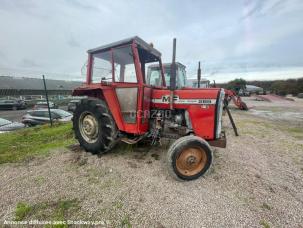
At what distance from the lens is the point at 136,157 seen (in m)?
3.74

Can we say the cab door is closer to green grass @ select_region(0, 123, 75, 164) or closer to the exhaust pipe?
the exhaust pipe

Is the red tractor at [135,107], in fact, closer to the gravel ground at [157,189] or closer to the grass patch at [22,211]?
the gravel ground at [157,189]

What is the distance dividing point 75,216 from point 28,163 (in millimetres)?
2083

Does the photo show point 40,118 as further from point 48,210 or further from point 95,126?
point 48,210

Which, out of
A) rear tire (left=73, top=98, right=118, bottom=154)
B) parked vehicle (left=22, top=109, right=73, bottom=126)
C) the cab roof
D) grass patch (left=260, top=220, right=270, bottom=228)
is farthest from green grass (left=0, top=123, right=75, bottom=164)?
parked vehicle (left=22, top=109, right=73, bottom=126)

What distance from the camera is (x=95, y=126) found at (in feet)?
12.3

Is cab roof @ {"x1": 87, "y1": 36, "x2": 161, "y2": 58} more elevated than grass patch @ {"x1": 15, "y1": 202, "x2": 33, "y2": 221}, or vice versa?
cab roof @ {"x1": 87, "y1": 36, "x2": 161, "y2": 58}

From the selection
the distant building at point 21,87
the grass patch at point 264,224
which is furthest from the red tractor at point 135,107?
the distant building at point 21,87

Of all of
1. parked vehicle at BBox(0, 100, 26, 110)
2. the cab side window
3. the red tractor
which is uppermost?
the cab side window

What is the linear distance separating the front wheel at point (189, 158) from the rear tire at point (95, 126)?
1327 millimetres

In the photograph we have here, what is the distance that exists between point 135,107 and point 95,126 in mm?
1008

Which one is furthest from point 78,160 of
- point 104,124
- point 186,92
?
point 186,92

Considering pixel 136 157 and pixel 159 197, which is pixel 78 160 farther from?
pixel 159 197

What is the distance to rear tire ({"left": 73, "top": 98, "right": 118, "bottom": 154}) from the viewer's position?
11.5ft
